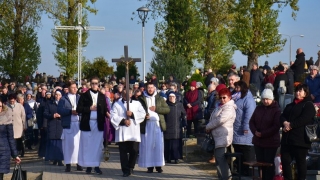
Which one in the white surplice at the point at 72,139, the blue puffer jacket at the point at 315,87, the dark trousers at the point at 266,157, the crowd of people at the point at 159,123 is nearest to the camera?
the crowd of people at the point at 159,123

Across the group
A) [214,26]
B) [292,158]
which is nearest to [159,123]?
[292,158]

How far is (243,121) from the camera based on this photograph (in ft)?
47.2

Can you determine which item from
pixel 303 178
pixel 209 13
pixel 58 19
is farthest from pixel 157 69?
pixel 303 178

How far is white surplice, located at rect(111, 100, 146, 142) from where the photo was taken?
53.4ft

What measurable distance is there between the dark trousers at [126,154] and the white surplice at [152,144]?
524mm

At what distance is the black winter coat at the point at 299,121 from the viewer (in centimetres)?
1257

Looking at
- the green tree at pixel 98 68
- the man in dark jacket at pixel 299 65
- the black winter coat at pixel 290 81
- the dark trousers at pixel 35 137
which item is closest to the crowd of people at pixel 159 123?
the black winter coat at pixel 290 81

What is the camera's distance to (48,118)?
64.1 feet

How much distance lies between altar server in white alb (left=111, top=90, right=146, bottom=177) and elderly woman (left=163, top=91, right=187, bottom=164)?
2.43 metres

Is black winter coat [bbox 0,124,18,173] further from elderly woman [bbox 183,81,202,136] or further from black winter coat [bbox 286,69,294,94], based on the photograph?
black winter coat [bbox 286,69,294,94]

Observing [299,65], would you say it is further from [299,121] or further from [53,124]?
[299,121]

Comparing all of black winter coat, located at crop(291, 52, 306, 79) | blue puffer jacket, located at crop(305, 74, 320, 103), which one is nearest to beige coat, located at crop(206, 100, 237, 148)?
blue puffer jacket, located at crop(305, 74, 320, 103)

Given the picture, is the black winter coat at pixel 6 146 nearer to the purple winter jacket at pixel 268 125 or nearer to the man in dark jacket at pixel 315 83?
the purple winter jacket at pixel 268 125

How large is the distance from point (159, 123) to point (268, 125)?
4600 millimetres
